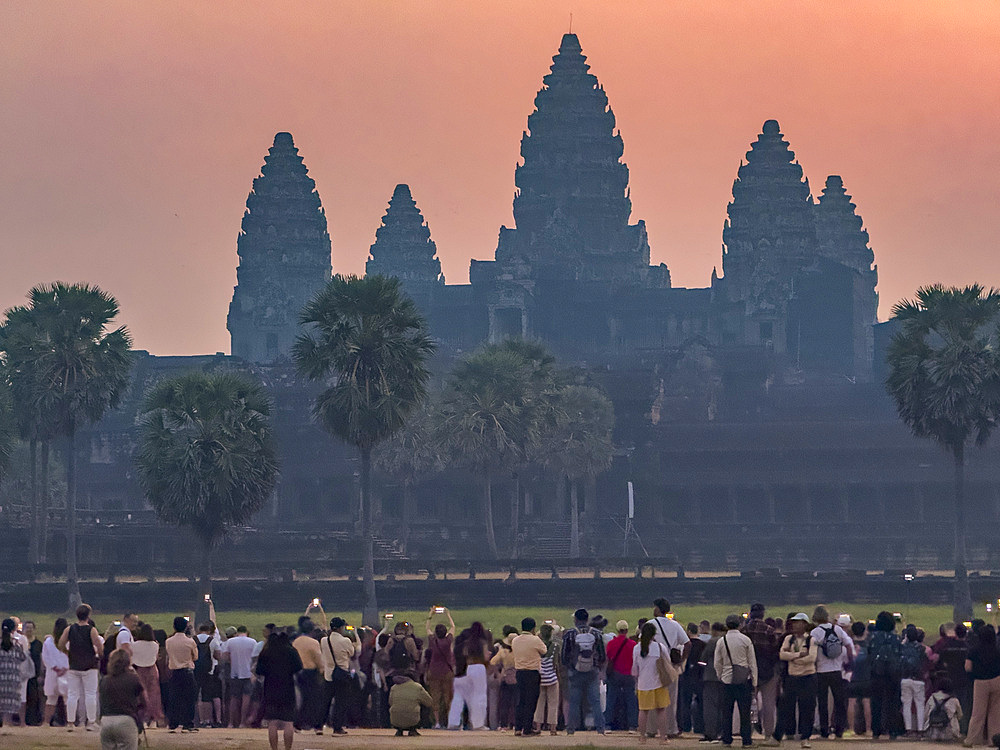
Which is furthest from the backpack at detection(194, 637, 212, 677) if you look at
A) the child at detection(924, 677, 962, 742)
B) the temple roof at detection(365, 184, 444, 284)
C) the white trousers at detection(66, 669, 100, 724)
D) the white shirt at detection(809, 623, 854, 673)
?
the temple roof at detection(365, 184, 444, 284)

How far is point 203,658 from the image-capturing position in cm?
2583

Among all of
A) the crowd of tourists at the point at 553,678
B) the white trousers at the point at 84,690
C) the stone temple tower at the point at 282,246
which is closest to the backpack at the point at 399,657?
the crowd of tourists at the point at 553,678

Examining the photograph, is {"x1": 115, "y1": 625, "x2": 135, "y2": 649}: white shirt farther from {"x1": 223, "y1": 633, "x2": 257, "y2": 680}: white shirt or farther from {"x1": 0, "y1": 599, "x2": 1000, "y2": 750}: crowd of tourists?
{"x1": 223, "y1": 633, "x2": 257, "y2": 680}: white shirt

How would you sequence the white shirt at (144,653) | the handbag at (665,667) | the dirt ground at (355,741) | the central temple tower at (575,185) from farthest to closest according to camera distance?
the central temple tower at (575,185) → the white shirt at (144,653) → the handbag at (665,667) → the dirt ground at (355,741)

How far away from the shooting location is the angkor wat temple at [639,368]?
80.4 m

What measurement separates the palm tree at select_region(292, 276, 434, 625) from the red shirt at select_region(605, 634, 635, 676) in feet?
95.4

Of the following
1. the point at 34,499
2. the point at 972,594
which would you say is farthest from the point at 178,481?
the point at 972,594

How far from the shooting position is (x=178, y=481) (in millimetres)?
52750

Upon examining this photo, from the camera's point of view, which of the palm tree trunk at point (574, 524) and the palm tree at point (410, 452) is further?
the palm tree at point (410, 452)

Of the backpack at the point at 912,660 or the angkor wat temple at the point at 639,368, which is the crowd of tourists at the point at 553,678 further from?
the angkor wat temple at the point at 639,368

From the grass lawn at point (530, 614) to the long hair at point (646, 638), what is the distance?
25648 mm

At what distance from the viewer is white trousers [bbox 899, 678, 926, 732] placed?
24.4 meters

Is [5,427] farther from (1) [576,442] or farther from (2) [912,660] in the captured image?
(2) [912,660]

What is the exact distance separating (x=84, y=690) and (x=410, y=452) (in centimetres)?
5495
